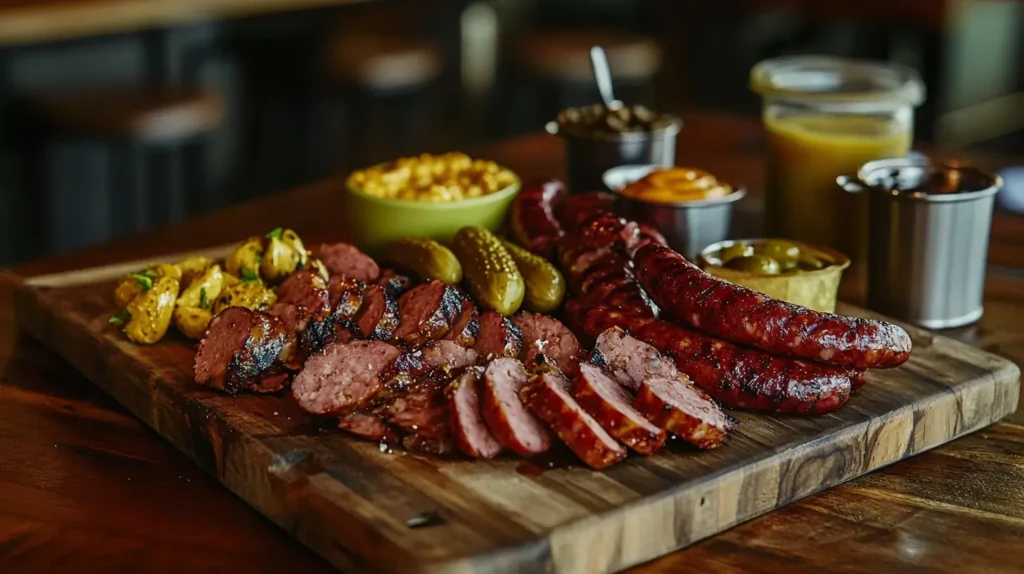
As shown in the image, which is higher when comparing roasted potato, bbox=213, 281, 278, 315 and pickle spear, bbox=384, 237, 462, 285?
pickle spear, bbox=384, 237, 462, 285

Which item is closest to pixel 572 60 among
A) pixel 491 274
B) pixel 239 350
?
pixel 491 274

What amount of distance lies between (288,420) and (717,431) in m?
0.58

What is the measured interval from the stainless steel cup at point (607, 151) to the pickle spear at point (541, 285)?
58 cm

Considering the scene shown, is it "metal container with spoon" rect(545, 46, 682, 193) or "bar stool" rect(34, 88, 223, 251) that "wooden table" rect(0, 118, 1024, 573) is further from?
"bar stool" rect(34, 88, 223, 251)

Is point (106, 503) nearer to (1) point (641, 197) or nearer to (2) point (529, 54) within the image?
(1) point (641, 197)

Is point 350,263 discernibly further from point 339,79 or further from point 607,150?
point 339,79

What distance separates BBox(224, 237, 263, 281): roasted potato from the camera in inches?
81.0

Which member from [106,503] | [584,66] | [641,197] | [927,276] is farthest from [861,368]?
[584,66]

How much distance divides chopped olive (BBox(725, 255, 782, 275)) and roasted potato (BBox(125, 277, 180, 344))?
0.92m

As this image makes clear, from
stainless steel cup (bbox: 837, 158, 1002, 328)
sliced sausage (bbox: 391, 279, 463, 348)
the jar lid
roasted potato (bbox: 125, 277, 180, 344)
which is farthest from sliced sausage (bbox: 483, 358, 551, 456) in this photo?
the jar lid

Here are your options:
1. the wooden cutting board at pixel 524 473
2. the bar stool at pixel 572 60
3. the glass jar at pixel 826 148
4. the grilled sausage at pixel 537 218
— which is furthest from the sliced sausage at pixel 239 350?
the bar stool at pixel 572 60

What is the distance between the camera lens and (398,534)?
1.36 metres

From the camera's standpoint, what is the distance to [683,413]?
155 centimetres

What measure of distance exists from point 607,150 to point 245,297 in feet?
3.03
